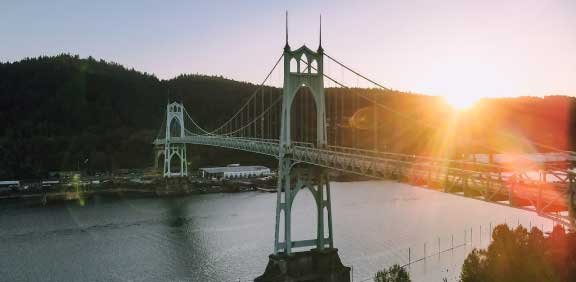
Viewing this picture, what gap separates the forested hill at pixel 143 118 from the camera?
50312mm

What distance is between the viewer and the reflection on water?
23.3 m

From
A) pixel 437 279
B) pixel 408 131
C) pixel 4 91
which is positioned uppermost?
pixel 4 91

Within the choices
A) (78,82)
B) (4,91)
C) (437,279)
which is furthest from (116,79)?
(437,279)

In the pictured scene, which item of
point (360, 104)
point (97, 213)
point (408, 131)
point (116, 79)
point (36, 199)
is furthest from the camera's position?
point (116, 79)

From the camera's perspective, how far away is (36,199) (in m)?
50.3

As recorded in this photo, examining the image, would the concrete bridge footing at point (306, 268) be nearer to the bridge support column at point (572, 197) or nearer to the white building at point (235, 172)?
the bridge support column at point (572, 197)

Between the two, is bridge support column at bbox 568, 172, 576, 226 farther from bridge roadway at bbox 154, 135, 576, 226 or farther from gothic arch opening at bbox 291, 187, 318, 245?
gothic arch opening at bbox 291, 187, 318, 245

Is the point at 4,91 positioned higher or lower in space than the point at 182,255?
higher

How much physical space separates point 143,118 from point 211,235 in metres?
68.1

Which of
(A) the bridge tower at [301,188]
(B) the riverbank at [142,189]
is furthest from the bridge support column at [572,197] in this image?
(B) the riverbank at [142,189]

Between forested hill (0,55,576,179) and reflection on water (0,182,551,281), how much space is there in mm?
5933

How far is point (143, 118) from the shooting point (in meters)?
95.4

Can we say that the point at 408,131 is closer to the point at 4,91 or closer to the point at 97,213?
the point at 97,213

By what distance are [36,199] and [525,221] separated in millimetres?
39671
